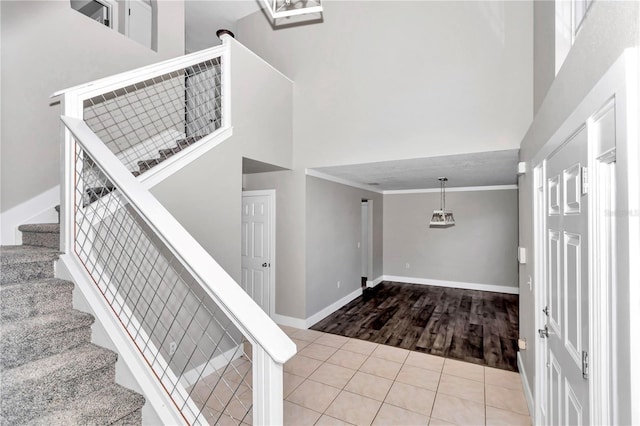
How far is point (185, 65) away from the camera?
8.98 feet

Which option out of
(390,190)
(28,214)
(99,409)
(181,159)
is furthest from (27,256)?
(390,190)

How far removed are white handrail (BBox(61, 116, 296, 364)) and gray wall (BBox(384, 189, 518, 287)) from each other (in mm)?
6455

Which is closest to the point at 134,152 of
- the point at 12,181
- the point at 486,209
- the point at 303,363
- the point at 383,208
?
the point at 12,181

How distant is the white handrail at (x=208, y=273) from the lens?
998 mm

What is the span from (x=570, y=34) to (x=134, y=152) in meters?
3.82

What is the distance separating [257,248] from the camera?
4.43 meters

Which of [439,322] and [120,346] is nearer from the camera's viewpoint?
[120,346]

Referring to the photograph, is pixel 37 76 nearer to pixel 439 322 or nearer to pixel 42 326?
pixel 42 326

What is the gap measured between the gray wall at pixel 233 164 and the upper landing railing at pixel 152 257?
6.4 inches

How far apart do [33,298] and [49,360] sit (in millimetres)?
413

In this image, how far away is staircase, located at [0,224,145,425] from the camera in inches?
51.8

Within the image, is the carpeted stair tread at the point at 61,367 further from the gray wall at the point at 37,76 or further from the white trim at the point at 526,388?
the white trim at the point at 526,388

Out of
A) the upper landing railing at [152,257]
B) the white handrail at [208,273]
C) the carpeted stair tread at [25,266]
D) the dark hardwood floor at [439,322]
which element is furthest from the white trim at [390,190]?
the carpeted stair tread at [25,266]

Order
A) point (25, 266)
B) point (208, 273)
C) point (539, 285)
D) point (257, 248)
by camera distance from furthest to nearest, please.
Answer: point (257, 248), point (539, 285), point (25, 266), point (208, 273)
